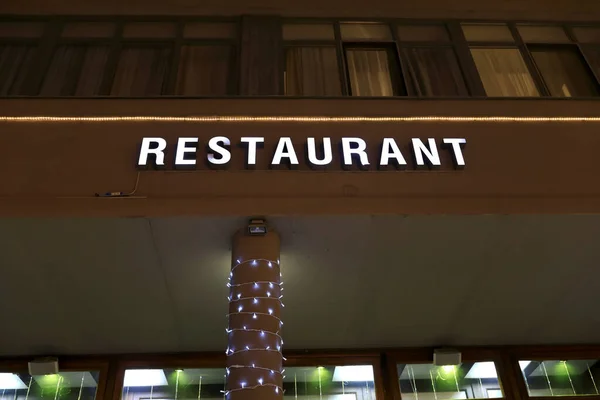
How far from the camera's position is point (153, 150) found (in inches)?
188

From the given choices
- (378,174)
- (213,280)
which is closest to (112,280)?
(213,280)

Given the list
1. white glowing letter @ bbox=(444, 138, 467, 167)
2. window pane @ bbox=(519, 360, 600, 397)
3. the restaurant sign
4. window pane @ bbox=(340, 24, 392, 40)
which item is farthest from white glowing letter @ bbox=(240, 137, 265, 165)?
window pane @ bbox=(519, 360, 600, 397)

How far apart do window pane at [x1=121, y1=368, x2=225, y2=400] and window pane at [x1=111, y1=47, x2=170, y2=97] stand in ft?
10.3

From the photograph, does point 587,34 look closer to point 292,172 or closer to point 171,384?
point 292,172

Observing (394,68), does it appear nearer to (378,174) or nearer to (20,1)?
(378,174)

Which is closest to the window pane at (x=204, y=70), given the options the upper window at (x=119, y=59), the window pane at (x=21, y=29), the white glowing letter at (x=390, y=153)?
the upper window at (x=119, y=59)

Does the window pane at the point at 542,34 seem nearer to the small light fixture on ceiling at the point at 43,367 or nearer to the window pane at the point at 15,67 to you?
the window pane at the point at 15,67

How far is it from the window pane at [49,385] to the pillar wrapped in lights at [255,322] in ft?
9.60

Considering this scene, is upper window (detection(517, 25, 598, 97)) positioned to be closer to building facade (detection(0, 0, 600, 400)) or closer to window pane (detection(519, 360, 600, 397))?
building facade (detection(0, 0, 600, 400))

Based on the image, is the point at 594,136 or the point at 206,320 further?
the point at 206,320

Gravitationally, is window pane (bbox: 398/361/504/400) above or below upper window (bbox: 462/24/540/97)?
below

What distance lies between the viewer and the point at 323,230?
4582 mm

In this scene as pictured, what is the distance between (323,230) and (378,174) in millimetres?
706

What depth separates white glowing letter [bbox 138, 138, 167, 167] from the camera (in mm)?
4695
